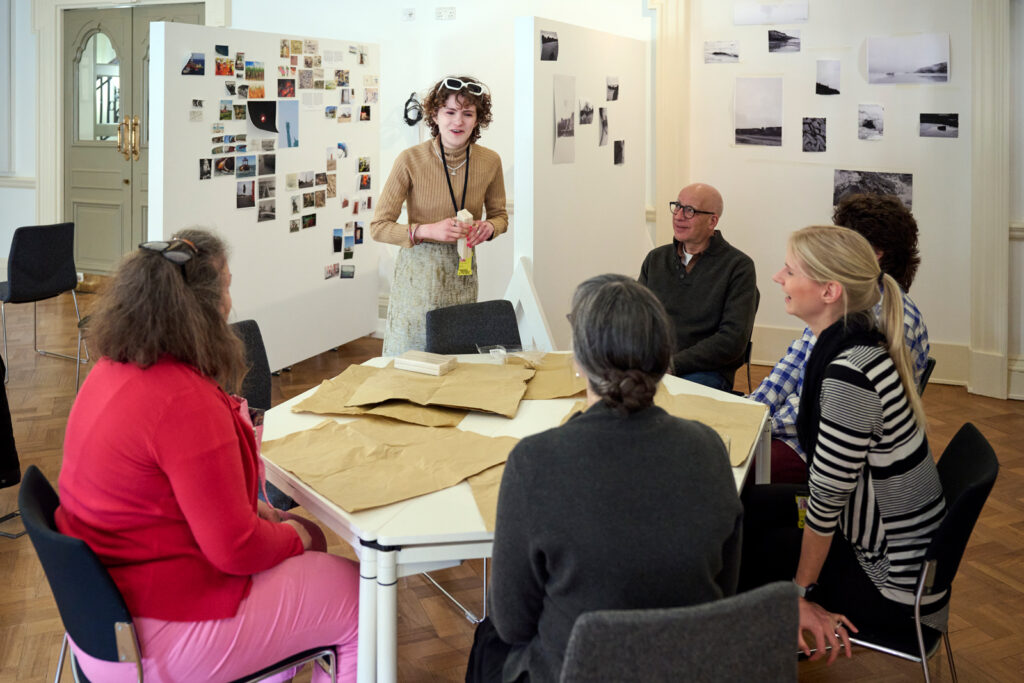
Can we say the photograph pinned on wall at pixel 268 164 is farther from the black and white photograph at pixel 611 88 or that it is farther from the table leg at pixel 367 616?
the table leg at pixel 367 616

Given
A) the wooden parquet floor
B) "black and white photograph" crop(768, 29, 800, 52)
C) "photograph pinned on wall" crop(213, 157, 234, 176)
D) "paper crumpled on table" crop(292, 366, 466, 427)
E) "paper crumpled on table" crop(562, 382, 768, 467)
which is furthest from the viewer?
"black and white photograph" crop(768, 29, 800, 52)

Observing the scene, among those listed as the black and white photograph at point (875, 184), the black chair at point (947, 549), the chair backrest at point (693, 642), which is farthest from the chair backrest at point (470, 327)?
the black and white photograph at point (875, 184)

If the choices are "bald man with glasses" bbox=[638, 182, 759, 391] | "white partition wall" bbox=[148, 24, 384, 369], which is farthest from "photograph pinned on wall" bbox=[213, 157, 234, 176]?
"bald man with glasses" bbox=[638, 182, 759, 391]

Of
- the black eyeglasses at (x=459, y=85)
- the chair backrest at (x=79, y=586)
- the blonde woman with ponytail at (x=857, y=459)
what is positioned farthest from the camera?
the black eyeglasses at (x=459, y=85)

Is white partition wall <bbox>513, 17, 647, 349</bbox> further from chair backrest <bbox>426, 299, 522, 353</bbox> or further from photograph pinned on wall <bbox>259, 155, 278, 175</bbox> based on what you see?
photograph pinned on wall <bbox>259, 155, 278, 175</bbox>

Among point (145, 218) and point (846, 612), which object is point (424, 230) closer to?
point (846, 612)

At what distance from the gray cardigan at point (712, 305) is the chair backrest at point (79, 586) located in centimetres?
244

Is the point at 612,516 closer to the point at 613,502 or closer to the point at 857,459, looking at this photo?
the point at 613,502

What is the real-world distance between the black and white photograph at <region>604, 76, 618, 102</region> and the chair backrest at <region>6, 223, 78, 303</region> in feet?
10.6

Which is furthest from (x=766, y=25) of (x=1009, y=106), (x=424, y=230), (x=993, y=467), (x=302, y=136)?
(x=993, y=467)

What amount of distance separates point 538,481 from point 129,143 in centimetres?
780

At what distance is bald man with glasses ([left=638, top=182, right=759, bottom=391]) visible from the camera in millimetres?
3797

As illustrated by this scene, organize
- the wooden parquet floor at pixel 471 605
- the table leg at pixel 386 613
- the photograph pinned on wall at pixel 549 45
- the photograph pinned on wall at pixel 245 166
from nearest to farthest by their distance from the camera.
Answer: the table leg at pixel 386 613
the wooden parquet floor at pixel 471 605
the photograph pinned on wall at pixel 549 45
the photograph pinned on wall at pixel 245 166

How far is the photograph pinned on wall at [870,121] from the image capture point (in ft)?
19.3
